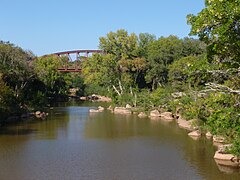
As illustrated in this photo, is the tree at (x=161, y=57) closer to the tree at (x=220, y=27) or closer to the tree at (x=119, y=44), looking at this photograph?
the tree at (x=119, y=44)

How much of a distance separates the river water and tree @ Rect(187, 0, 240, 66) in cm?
701

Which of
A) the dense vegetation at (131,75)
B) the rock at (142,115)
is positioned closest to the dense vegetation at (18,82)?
the dense vegetation at (131,75)

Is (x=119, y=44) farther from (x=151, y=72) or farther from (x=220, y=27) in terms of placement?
(x=220, y=27)

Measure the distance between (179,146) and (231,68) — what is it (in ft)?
39.3

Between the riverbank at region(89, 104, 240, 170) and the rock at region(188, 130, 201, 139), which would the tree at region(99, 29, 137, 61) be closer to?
the riverbank at region(89, 104, 240, 170)

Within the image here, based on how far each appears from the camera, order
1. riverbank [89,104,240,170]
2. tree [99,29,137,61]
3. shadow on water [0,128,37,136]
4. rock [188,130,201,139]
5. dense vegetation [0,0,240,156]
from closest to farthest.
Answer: riverbank [89,104,240,170]
rock [188,130,201,139]
shadow on water [0,128,37,136]
dense vegetation [0,0,240,156]
tree [99,29,137,61]

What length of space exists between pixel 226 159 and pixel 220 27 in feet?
31.8

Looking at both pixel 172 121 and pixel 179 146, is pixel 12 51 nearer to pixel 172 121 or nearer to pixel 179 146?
pixel 172 121

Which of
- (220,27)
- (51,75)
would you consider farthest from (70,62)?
(220,27)

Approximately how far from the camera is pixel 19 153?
18.6m

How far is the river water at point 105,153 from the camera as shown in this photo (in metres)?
14.9

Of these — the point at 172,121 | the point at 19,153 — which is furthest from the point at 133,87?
the point at 19,153

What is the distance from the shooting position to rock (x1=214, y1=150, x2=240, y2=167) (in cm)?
1577

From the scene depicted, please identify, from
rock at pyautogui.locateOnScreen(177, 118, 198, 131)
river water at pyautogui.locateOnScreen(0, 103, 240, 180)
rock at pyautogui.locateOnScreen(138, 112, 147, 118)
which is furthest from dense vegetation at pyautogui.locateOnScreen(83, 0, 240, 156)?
river water at pyautogui.locateOnScreen(0, 103, 240, 180)
